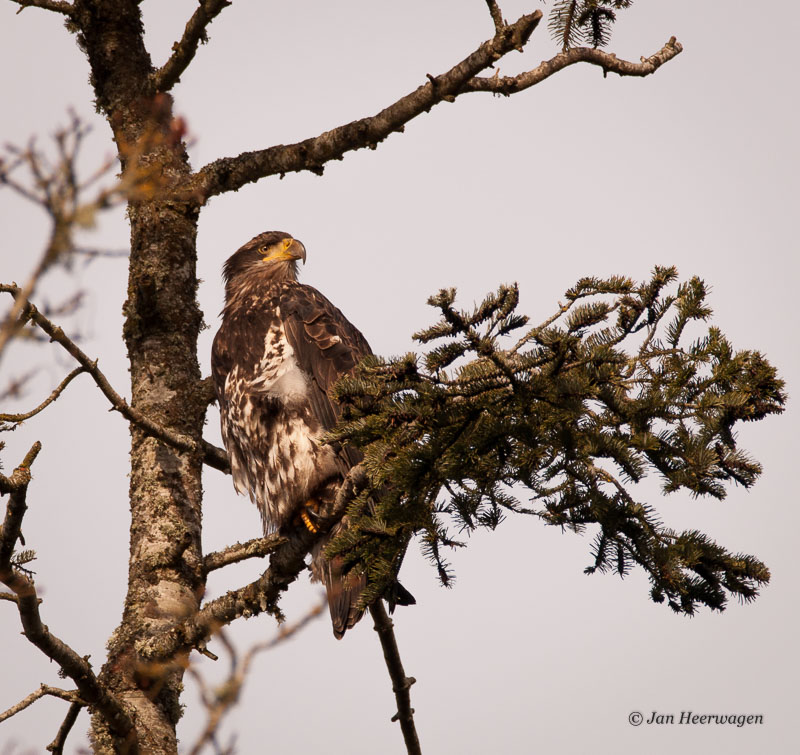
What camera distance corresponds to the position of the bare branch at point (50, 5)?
573 centimetres

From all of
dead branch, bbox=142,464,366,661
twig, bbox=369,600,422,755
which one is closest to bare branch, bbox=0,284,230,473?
dead branch, bbox=142,464,366,661

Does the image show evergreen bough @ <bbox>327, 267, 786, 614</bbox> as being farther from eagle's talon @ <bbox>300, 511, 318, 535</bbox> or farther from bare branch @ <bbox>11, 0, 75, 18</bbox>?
bare branch @ <bbox>11, 0, 75, 18</bbox>

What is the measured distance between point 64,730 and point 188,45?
3898 mm

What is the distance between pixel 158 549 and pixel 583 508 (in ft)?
8.20

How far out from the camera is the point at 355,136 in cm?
494

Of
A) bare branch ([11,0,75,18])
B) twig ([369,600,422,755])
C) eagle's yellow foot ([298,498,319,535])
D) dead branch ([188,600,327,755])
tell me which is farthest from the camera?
bare branch ([11,0,75,18])

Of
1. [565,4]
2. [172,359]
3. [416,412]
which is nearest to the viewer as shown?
[416,412]

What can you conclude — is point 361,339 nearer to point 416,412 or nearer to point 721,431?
point 416,412

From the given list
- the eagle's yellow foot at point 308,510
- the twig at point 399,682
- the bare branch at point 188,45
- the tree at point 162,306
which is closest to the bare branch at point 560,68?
the tree at point 162,306

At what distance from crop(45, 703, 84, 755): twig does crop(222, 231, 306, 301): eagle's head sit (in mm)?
3198

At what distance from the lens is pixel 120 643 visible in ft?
14.5

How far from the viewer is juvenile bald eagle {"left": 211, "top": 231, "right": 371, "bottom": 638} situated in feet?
16.5

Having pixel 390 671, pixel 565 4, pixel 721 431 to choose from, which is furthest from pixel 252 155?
pixel 721 431

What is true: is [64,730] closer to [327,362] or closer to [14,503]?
[14,503]
